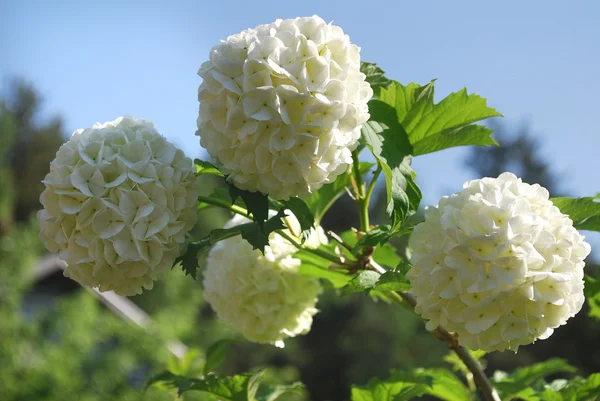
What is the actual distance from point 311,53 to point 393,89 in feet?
0.71

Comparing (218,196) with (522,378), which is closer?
(218,196)

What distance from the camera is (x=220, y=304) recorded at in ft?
3.80

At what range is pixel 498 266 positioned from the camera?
0.65 m

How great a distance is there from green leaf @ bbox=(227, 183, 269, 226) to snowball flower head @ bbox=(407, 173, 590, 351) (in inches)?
7.0

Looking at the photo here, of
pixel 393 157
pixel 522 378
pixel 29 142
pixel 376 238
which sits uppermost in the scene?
pixel 29 142

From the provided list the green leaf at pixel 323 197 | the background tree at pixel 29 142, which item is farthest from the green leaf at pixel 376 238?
the background tree at pixel 29 142

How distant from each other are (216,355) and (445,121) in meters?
0.57

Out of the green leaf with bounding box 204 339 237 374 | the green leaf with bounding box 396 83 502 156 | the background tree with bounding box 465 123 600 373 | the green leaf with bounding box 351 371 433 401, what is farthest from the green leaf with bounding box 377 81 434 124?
the background tree with bounding box 465 123 600 373

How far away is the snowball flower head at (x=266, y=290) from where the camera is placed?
1.09 m

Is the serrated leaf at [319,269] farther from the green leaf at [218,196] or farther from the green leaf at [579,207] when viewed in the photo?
the green leaf at [579,207]

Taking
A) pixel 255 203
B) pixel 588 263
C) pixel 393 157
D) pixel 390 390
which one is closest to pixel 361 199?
pixel 393 157

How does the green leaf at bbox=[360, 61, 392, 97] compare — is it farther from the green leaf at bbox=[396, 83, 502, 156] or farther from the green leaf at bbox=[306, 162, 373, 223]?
the green leaf at bbox=[306, 162, 373, 223]

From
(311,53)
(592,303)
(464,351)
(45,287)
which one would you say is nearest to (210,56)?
(311,53)

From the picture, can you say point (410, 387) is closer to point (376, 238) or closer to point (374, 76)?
point (376, 238)
